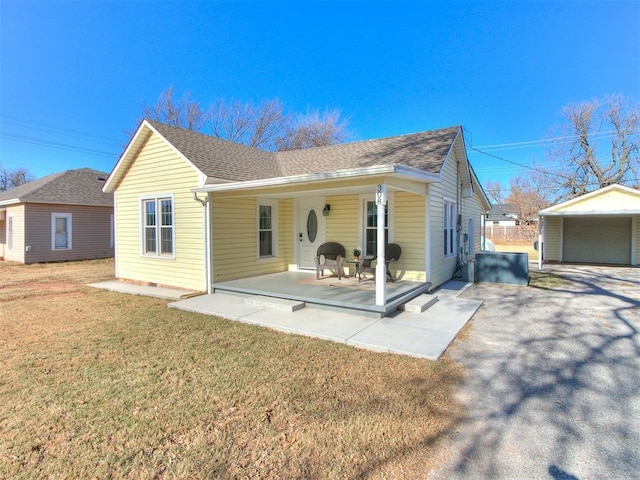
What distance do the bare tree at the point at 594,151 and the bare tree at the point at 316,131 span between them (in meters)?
15.6

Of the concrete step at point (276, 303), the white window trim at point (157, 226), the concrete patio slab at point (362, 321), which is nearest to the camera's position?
the concrete patio slab at point (362, 321)

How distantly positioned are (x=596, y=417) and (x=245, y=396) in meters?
3.14

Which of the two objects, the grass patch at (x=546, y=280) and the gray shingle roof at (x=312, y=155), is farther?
the grass patch at (x=546, y=280)

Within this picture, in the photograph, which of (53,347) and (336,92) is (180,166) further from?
(336,92)

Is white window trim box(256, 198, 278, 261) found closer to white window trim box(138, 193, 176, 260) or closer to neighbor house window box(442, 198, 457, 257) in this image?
white window trim box(138, 193, 176, 260)

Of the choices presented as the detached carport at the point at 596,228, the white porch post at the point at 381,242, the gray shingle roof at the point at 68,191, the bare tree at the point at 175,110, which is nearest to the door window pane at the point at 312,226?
the white porch post at the point at 381,242

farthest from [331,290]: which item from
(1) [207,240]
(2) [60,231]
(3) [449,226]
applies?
(2) [60,231]

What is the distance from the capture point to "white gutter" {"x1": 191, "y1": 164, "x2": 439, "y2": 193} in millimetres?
5352

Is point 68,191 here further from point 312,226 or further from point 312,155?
point 312,226

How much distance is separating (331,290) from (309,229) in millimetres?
3072

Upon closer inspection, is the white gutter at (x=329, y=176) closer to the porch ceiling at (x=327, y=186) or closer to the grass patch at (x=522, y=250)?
the porch ceiling at (x=327, y=186)

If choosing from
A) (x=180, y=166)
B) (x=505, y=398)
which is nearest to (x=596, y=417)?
(x=505, y=398)

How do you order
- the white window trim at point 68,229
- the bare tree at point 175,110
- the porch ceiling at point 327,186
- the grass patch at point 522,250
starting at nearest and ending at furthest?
the porch ceiling at point 327,186 → the white window trim at point 68,229 → the grass patch at point 522,250 → the bare tree at point 175,110

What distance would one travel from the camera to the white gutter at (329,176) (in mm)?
5352
